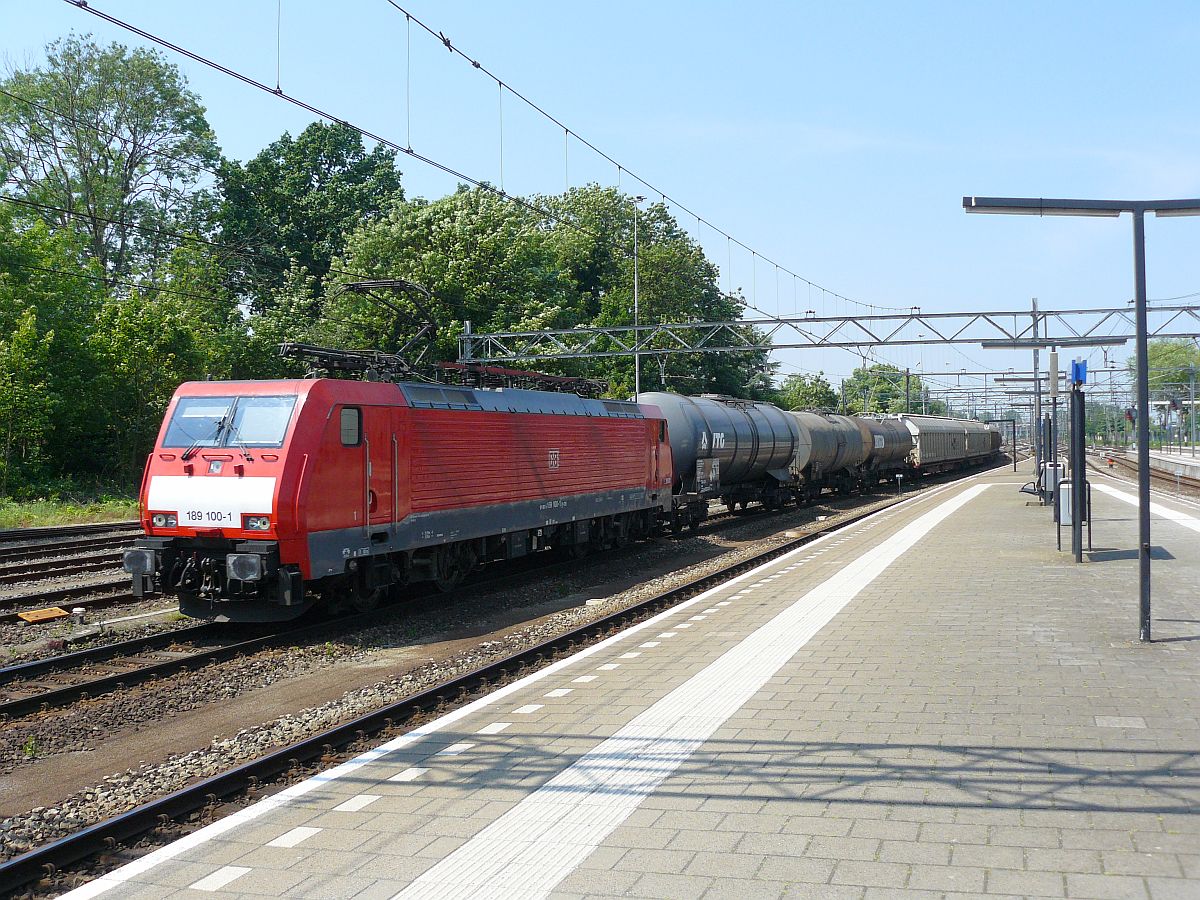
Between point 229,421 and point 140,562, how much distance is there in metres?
→ 1.88

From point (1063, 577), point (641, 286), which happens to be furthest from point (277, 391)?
point (641, 286)

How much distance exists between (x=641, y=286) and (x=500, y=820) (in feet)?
162

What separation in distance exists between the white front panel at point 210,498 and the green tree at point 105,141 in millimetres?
32111

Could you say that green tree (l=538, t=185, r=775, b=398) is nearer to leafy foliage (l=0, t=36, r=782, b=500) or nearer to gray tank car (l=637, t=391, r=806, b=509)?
leafy foliage (l=0, t=36, r=782, b=500)

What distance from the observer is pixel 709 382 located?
56.1 m

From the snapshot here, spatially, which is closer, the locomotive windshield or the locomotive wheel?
the locomotive windshield

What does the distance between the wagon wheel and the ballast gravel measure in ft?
1.44

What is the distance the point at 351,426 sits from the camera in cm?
1230

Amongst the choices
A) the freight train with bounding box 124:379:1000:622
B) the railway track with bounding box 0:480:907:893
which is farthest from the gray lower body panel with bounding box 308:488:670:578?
the railway track with bounding box 0:480:907:893

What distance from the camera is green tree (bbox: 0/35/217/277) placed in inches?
1586

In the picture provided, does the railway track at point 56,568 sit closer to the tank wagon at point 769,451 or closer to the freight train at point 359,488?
the freight train at point 359,488

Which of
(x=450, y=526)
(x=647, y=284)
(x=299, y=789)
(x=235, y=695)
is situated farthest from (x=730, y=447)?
(x=647, y=284)

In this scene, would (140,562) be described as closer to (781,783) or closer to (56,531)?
(781,783)

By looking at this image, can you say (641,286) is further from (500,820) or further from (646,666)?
(500,820)
